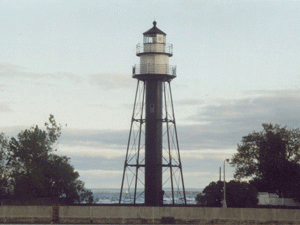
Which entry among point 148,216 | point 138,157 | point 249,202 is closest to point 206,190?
point 249,202

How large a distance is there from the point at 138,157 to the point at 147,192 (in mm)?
3873

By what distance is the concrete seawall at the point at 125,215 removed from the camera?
57.3 meters

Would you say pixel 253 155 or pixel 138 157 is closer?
pixel 138 157

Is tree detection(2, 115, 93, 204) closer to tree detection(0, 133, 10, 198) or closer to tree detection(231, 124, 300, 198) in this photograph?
→ tree detection(0, 133, 10, 198)

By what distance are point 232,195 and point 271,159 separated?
14877 mm

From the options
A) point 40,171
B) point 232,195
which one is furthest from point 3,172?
point 232,195

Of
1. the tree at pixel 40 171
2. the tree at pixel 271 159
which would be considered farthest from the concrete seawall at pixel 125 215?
the tree at pixel 271 159

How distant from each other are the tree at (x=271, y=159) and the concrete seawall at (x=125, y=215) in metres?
22.7

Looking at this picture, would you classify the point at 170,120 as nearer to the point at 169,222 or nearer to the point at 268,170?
the point at 169,222

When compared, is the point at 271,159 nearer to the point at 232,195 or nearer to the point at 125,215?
the point at 232,195

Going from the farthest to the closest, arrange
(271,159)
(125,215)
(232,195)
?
1. (271,159)
2. (232,195)
3. (125,215)

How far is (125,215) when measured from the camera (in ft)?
189

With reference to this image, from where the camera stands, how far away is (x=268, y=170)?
80.8 m

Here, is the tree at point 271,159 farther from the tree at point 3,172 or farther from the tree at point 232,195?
the tree at point 3,172
